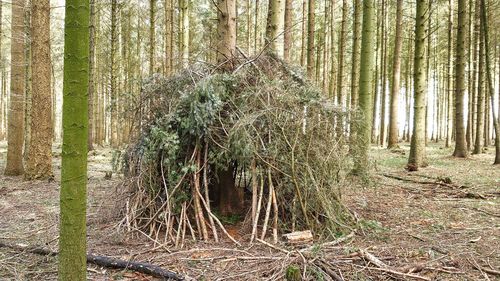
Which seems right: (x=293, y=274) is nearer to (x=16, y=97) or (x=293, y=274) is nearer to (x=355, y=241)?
(x=355, y=241)

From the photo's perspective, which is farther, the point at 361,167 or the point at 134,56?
the point at 134,56

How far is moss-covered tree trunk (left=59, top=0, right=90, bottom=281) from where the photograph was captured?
81.4 inches

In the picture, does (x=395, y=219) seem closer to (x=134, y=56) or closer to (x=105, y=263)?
(x=105, y=263)

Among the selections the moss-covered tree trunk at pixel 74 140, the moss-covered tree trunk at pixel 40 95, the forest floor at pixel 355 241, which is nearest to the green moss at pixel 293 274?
the forest floor at pixel 355 241

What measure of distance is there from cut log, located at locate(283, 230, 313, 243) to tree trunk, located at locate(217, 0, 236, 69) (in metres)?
2.24

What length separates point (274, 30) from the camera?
26.1 ft

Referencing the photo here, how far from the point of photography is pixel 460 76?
1081cm

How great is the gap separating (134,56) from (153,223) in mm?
19683

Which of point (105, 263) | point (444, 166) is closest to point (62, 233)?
point (105, 263)

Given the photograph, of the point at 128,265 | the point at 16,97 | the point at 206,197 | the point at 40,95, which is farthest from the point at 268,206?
the point at 16,97

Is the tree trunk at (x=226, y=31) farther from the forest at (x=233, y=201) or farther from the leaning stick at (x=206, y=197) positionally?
the leaning stick at (x=206, y=197)

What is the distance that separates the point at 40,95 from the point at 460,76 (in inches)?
407

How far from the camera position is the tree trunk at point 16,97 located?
8195 millimetres

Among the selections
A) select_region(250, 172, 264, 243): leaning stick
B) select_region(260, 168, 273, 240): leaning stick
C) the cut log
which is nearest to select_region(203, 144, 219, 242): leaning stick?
select_region(250, 172, 264, 243): leaning stick
